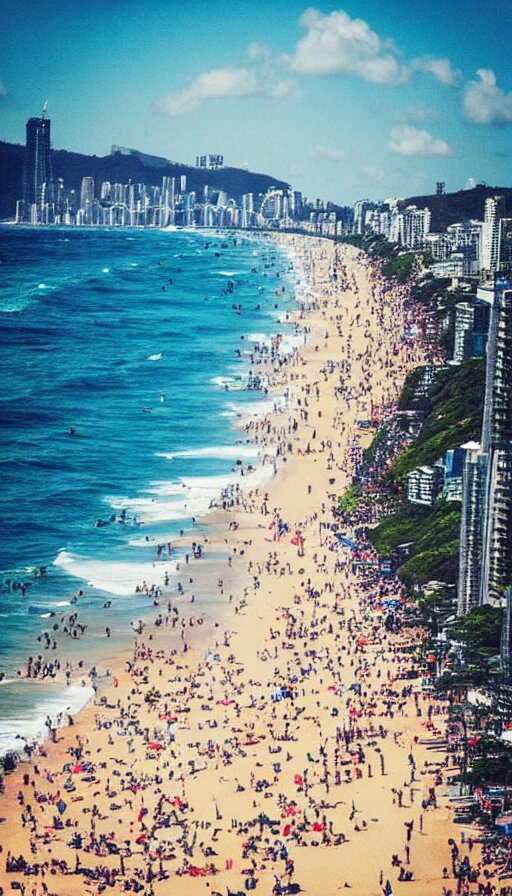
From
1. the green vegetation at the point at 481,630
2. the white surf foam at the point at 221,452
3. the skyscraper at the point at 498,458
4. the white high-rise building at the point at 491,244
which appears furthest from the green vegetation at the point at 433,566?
the white high-rise building at the point at 491,244

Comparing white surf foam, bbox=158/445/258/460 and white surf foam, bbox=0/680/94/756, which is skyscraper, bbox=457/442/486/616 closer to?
white surf foam, bbox=0/680/94/756

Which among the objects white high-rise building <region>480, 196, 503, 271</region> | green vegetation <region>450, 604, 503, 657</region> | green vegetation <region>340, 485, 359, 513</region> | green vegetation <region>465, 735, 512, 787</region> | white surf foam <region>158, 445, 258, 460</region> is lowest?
green vegetation <region>465, 735, 512, 787</region>

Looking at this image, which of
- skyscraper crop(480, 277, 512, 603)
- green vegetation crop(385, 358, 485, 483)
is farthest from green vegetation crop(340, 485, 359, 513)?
skyscraper crop(480, 277, 512, 603)

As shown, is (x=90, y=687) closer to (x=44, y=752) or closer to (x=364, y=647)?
(x=44, y=752)

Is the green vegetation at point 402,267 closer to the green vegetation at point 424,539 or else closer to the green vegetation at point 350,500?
the green vegetation at point 350,500

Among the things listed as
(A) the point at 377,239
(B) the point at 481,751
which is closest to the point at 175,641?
(B) the point at 481,751

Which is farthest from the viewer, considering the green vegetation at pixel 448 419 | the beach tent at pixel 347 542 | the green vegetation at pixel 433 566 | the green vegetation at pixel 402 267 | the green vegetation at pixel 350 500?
the green vegetation at pixel 402 267
